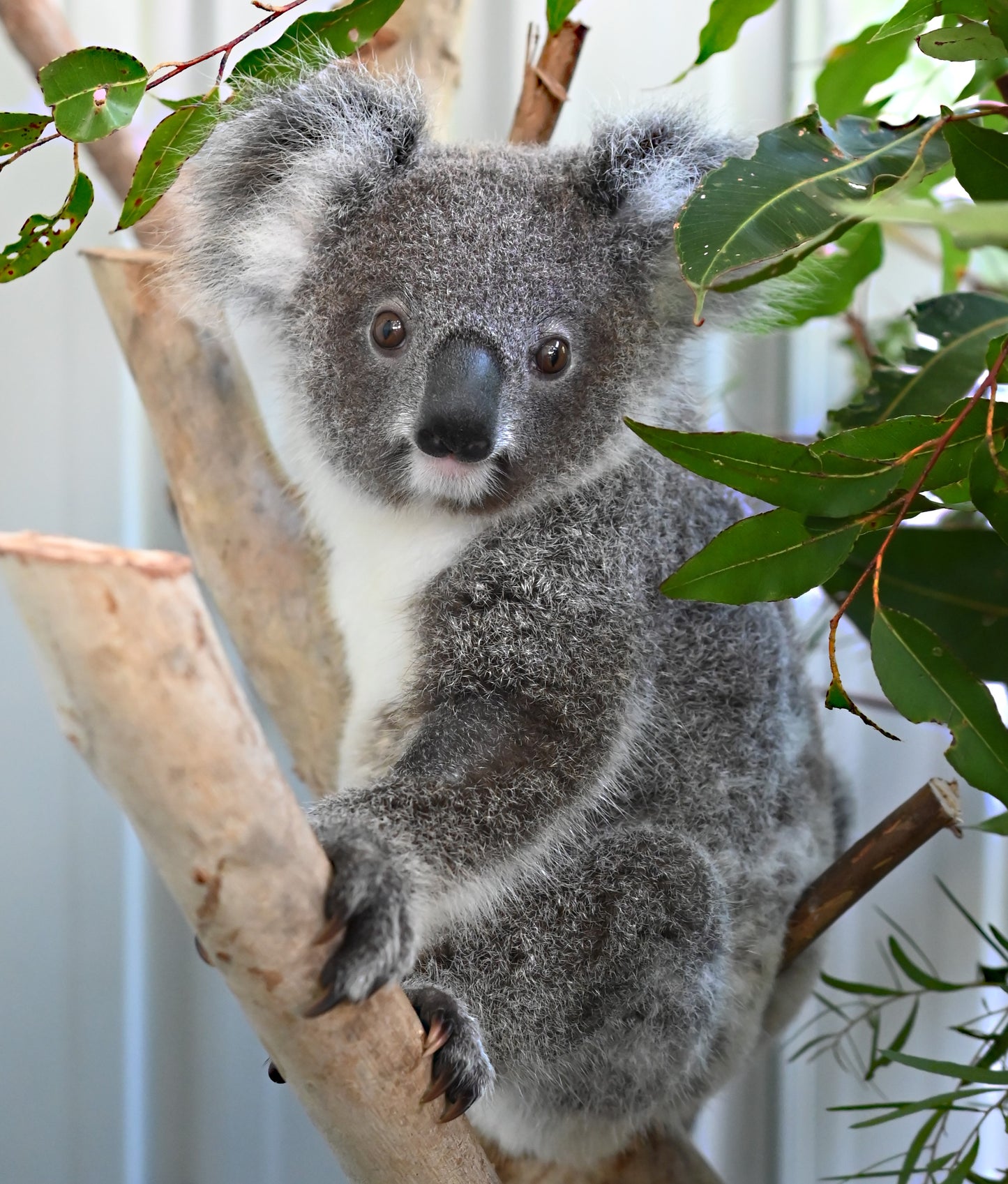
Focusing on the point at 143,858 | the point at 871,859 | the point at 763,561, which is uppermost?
the point at 763,561

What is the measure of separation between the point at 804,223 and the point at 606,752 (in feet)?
2.16

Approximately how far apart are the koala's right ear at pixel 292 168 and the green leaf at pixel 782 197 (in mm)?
568

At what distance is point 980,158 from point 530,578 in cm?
67

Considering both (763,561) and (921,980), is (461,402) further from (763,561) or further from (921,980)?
(921,980)

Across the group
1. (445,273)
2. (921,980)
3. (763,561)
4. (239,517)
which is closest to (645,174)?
(445,273)

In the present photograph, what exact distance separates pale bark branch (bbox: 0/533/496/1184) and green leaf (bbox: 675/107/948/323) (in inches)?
18.1

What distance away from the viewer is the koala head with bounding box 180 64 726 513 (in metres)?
1.29

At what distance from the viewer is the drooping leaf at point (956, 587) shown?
4.90 ft

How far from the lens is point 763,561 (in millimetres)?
989

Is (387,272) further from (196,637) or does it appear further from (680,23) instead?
(680,23)

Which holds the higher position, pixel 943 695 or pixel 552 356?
pixel 552 356

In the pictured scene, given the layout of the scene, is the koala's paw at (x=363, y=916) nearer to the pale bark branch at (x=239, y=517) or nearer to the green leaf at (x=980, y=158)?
the pale bark branch at (x=239, y=517)

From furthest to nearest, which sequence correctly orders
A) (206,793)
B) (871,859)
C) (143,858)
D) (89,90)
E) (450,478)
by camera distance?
(143,858) → (871,859) → (450,478) → (89,90) → (206,793)

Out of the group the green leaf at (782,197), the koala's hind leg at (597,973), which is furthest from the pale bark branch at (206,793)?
the green leaf at (782,197)
